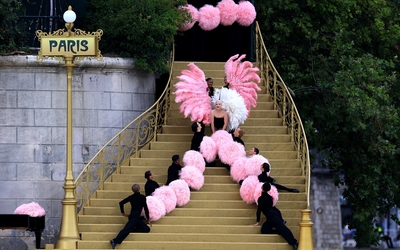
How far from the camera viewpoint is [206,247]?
26875 millimetres

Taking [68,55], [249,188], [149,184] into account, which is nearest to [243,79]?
[249,188]

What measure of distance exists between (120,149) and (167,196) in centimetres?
230

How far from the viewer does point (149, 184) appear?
2788 centimetres

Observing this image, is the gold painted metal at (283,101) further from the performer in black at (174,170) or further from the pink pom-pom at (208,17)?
the performer in black at (174,170)

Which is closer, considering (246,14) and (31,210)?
(31,210)

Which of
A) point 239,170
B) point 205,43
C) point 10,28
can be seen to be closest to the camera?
point 239,170

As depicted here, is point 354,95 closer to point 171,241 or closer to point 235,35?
point 235,35

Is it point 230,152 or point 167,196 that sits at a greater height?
point 230,152

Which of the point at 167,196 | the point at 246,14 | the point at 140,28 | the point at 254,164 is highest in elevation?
the point at 246,14

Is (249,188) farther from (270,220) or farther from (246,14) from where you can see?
(246,14)

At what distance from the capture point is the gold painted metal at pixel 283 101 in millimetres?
29359

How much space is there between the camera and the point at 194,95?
29.9 metres

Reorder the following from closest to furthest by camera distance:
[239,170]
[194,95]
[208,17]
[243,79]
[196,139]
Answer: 1. [239,170]
2. [196,139]
3. [194,95]
4. [243,79]
5. [208,17]

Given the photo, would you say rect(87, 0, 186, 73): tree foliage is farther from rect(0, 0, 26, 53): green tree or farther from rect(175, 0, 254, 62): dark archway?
rect(175, 0, 254, 62): dark archway
